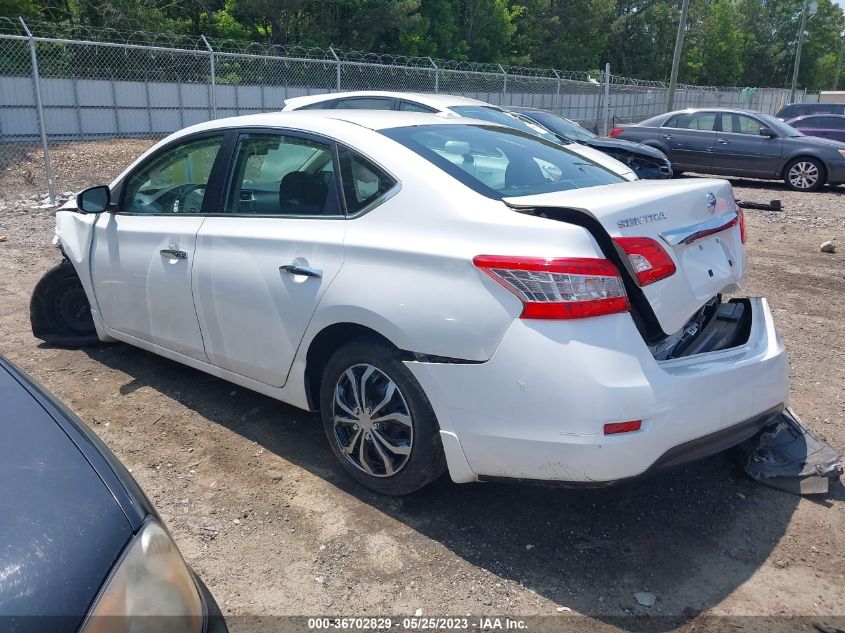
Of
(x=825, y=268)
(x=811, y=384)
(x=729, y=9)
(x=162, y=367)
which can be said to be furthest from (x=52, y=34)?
(x=729, y=9)

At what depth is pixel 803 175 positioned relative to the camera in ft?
47.3

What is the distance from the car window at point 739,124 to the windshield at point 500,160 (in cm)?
1237

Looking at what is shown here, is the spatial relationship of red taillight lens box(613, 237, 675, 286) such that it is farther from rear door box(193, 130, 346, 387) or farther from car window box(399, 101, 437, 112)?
car window box(399, 101, 437, 112)

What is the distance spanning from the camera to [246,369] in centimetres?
374

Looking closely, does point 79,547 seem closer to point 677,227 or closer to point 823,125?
point 677,227

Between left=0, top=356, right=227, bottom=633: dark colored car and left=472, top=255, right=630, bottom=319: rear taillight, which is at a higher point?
left=472, top=255, right=630, bottom=319: rear taillight

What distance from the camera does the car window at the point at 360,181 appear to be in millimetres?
3227

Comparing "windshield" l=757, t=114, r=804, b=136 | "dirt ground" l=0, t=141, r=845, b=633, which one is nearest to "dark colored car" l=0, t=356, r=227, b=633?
"dirt ground" l=0, t=141, r=845, b=633

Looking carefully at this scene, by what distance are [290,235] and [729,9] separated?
74.4 metres

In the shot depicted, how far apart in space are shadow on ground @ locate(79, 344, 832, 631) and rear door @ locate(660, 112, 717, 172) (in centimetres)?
1280

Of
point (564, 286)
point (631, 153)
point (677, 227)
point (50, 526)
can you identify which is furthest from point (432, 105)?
point (50, 526)

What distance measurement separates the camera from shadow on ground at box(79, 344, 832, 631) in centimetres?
275

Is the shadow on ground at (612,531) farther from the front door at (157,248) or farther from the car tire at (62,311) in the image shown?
the car tire at (62,311)

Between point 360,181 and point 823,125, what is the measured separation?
730 inches
